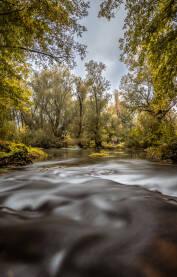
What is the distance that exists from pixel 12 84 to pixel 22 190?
17.1 ft

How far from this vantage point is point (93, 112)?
2083cm

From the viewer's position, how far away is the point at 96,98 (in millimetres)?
22281

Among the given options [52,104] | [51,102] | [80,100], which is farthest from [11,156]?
[51,102]

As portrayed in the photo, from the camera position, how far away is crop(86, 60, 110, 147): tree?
2066 cm

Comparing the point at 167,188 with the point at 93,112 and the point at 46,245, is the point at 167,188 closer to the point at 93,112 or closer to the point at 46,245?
the point at 46,245

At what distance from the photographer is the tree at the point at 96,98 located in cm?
2066

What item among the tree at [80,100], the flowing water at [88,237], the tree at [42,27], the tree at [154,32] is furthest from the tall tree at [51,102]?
the flowing water at [88,237]

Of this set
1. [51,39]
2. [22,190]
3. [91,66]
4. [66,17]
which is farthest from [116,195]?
[91,66]

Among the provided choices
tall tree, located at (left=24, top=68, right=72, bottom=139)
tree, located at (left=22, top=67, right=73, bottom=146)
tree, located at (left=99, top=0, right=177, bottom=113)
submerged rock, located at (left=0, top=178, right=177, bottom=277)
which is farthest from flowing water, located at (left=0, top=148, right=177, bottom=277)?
tall tree, located at (left=24, top=68, right=72, bottom=139)

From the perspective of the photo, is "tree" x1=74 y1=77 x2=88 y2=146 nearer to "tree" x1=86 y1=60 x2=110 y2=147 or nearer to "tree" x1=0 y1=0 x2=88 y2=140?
"tree" x1=86 y1=60 x2=110 y2=147

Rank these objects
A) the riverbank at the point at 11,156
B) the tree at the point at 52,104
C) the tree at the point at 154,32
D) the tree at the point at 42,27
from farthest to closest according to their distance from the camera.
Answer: the tree at the point at 52,104, the riverbank at the point at 11,156, the tree at the point at 154,32, the tree at the point at 42,27

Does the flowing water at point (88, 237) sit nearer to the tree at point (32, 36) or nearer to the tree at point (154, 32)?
the tree at point (32, 36)

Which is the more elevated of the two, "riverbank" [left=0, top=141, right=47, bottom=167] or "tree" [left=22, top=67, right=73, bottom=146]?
"tree" [left=22, top=67, right=73, bottom=146]

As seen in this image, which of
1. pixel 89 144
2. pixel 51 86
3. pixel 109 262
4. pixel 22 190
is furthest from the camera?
pixel 51 86
